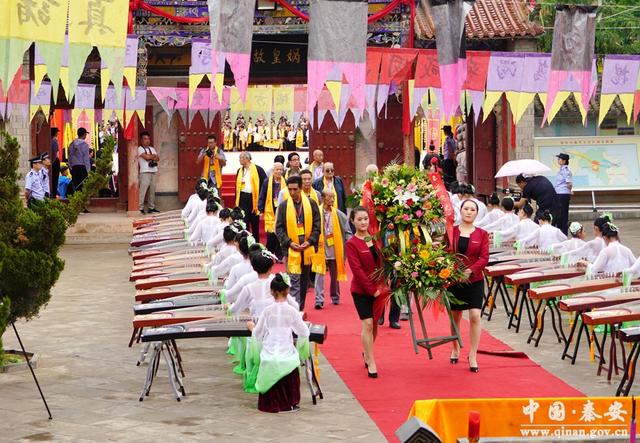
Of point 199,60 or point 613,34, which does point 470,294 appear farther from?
point 613,34

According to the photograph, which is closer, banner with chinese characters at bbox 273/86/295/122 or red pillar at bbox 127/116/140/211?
banner with chinese characters at bbox 273/86/295/122

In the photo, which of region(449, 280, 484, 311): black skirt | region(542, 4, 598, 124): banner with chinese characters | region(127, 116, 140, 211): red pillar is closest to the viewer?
region(449, 280, 484, 311): black skirt

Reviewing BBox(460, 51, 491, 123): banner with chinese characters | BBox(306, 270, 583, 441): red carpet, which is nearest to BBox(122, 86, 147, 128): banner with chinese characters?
BBox(460, 51, 491, 123): banner with chinese characters

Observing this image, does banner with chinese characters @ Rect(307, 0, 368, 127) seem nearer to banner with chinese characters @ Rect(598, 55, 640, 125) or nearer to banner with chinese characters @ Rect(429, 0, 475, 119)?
banner with chinese characters @ Rect(429, 0, 475, 119)

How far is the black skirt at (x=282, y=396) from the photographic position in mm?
9805

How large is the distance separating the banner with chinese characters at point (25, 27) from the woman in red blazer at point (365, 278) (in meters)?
3.40

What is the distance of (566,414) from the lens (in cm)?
771

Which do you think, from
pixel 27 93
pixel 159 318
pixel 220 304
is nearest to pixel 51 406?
→ pixel 159 318

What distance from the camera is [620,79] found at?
1991 centimetres

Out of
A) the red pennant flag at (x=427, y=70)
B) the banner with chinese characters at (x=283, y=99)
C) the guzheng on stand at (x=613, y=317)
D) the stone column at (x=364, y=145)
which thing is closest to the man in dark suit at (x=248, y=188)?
the banner with chinese characters at (x=283, y=99)

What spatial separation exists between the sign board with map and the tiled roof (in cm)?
275

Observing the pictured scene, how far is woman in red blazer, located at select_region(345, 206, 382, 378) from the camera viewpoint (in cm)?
1112

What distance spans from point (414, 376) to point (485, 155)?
15.7 metres

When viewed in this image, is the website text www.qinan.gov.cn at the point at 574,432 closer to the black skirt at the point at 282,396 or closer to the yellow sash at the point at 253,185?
the black skirt at the point at 282,396
